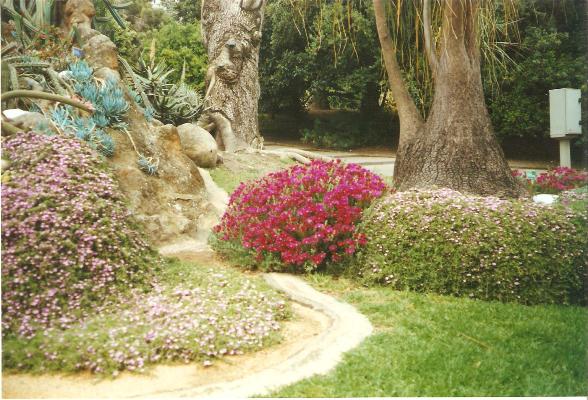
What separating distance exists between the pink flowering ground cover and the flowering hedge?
408 centimetres

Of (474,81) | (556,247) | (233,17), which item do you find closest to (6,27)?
Answer: (233,17)

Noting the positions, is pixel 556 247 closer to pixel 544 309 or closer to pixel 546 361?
pixel 544 309

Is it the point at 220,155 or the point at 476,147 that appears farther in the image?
the point at 220,155

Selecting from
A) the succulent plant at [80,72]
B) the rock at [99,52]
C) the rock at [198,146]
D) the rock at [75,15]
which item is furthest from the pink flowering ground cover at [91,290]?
the rock at [198,146]

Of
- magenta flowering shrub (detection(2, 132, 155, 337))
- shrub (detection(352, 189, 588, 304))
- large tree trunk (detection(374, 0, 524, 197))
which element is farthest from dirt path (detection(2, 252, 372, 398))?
large tree trunk (detection(374, 0, 524, 197))

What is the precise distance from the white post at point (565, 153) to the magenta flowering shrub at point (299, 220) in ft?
7.34

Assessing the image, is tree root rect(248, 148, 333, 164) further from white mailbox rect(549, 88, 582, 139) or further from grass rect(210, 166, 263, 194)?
white mailbox rect(549, 88, 582, 139)

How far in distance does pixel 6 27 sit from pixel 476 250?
485 cm

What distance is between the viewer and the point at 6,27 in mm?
5480

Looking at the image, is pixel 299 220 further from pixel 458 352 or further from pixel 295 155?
pixel 295 155

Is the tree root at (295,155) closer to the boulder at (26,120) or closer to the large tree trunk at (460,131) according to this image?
the large tree trunk at (460,131)

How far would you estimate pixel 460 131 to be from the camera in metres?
5.45

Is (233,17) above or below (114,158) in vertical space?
above

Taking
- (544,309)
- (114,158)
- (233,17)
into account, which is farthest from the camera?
(233,17)
